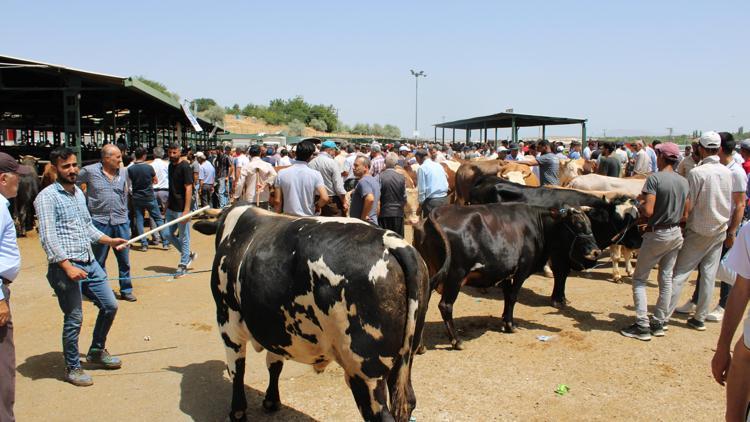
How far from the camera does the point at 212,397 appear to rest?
471cm

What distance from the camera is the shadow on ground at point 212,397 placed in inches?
173

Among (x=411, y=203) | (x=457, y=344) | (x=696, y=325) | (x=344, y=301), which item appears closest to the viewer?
(x=344, y=301)

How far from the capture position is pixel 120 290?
7562 millimetres

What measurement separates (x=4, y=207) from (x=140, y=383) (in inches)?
90.2

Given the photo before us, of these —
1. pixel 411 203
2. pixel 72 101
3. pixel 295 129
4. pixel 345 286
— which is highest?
pixel 295 129

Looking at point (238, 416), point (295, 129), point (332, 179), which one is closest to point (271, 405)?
point (238, 416)

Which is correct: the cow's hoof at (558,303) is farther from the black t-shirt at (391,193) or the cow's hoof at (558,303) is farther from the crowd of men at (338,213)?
the black t-shirt at (391,193)

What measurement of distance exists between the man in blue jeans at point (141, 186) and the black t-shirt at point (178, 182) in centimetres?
106

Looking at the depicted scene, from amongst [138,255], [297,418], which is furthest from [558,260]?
[138,255]

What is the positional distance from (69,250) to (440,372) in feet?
11.8

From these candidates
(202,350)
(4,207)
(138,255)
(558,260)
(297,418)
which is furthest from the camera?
(138,255)

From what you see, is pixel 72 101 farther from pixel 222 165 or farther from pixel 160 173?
pixel 222 165

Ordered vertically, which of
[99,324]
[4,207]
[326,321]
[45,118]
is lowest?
[99,324]

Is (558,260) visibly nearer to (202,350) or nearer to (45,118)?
(202,350)
